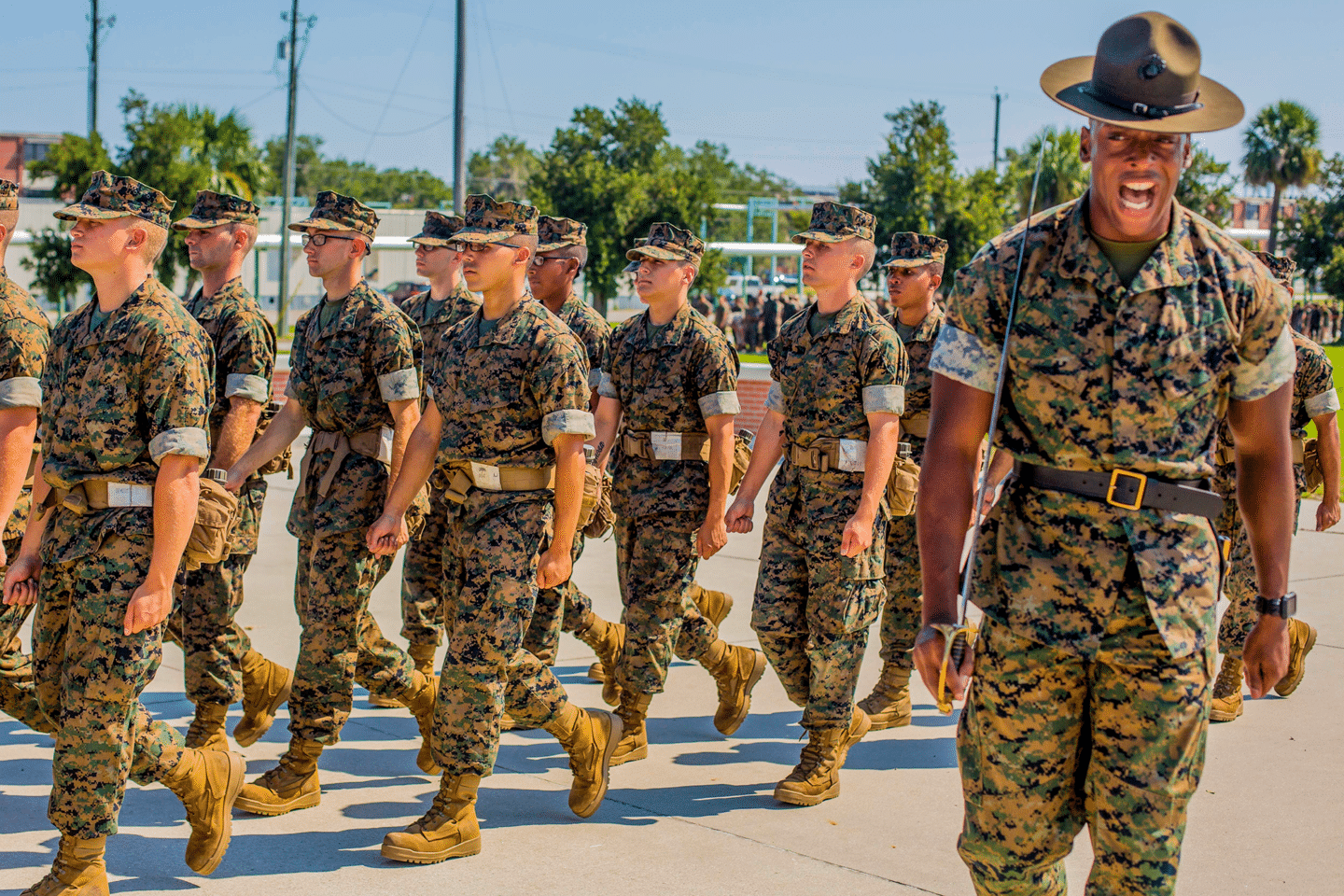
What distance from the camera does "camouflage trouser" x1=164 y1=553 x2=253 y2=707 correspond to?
5.52 meters

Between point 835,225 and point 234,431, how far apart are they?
8.21 ft

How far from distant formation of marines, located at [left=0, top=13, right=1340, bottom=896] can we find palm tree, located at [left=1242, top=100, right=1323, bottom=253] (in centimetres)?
5981

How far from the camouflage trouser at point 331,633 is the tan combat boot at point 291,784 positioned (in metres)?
0.05

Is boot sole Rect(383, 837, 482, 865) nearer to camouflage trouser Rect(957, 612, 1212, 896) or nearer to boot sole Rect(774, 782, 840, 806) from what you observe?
boot sole Rect(774, 782, 840, 806)

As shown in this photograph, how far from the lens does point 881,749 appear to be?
601 centimetres

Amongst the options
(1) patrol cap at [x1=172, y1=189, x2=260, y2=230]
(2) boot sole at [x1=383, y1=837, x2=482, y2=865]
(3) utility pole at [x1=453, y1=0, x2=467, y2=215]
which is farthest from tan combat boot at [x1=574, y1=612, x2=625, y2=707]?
(3) utility pole at [x1=453, y1=0, x2=467, y2=215]

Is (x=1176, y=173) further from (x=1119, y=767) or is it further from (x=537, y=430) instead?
(x=537, y=430)

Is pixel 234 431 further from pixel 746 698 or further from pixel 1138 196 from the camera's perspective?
pixel 1138 196

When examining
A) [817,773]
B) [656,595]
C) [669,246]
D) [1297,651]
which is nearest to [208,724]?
[656,595]

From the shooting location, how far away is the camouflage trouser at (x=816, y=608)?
534cm

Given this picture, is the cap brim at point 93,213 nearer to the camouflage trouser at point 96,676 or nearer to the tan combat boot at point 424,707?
the camouflage trouser at point 96,676

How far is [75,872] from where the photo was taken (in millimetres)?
4059

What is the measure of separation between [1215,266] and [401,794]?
11.9 feet

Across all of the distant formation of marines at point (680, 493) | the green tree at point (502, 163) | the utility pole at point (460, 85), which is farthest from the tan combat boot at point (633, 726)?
the green tree at point (502, 163)
